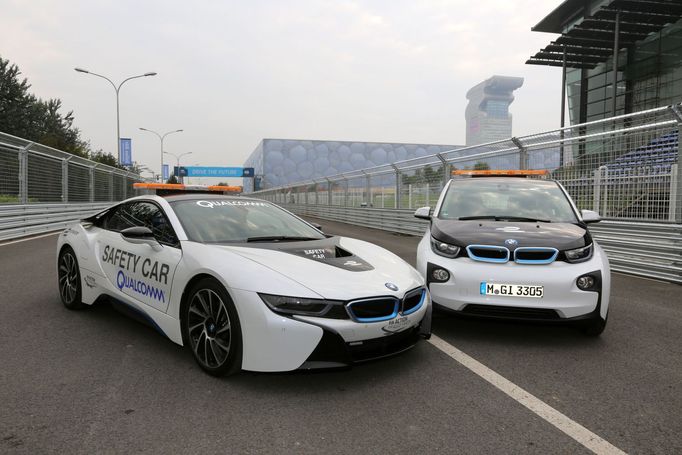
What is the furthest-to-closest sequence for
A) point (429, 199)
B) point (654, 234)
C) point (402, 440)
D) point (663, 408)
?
point (429, 199) → point (654, 234) → point (663, 408) → point (402, 440)

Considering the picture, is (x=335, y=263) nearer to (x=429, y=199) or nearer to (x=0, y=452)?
(x=0, y=452)

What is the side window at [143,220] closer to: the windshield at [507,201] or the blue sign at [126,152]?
the windshield at [507,201]

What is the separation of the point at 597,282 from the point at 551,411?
5.15 ft

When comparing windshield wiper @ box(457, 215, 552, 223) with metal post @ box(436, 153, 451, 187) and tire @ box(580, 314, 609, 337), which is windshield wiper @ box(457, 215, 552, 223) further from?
metal post @ box(436, 153, 451, 187)

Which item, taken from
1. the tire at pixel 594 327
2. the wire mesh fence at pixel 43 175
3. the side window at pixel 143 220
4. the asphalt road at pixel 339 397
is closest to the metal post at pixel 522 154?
the asphalt road at pixel 339 397

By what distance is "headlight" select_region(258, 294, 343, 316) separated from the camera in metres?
2.87

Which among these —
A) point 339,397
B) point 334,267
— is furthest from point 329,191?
point 339,397

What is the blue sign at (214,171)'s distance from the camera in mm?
76125

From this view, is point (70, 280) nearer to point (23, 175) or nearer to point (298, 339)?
point (298, 339)

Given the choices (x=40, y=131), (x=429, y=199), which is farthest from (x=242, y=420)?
(x=40, y=131)

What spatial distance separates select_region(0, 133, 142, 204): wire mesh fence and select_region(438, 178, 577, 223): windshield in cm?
1162

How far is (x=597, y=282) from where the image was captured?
3.94 meters

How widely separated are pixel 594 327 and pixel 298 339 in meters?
2.71

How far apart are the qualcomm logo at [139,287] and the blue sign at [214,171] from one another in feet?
239
